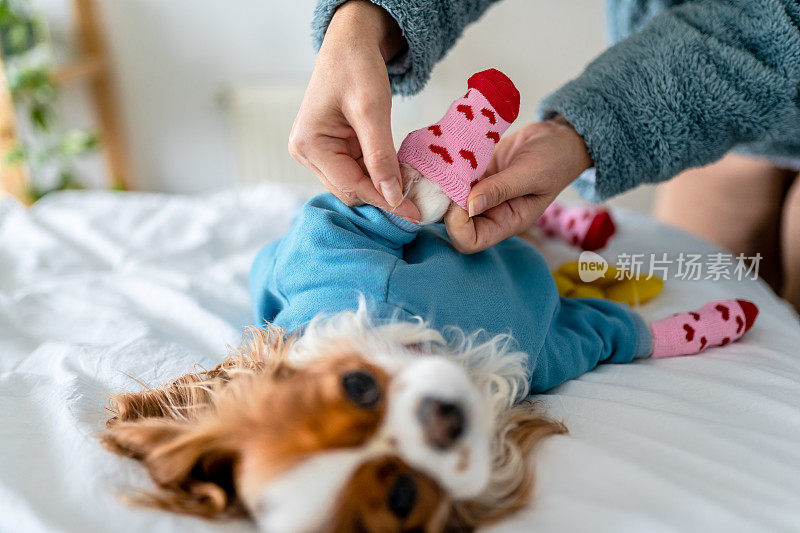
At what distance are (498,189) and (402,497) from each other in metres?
A: 0.44

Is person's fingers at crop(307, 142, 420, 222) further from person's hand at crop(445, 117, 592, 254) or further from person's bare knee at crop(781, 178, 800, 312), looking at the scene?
person's bare knee at crop(781, 178, 800, 312)

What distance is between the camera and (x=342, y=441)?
59 cm

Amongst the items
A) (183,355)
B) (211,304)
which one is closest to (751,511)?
(183,355)

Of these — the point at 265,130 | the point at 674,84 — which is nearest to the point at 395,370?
the point at 674,84

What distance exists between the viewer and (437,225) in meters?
1.03

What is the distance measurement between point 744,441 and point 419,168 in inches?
20.7

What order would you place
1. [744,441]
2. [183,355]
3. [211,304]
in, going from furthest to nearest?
1. [211,304]
2. [183,355]
3. [744,441]

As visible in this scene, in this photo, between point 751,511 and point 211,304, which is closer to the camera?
point 751,511

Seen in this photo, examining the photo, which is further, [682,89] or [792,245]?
[792,245]

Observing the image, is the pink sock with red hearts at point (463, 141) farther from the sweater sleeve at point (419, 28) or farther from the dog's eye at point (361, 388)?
the dog's eye at point (361, 388)

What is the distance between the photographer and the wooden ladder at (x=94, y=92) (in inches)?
102

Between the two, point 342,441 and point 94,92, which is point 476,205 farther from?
point 94,92

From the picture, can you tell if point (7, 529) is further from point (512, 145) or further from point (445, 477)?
point (512, 145)

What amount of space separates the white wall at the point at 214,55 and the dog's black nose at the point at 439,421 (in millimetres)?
1780
